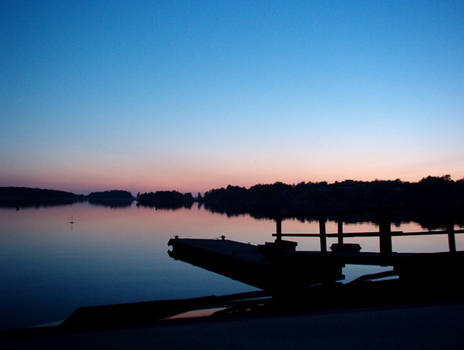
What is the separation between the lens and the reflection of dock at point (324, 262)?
7902 millimetres

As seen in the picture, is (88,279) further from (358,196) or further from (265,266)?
(358,196)

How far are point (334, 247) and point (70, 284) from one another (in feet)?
46.4

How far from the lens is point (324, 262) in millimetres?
10445

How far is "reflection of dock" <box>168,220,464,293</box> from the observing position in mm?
7902

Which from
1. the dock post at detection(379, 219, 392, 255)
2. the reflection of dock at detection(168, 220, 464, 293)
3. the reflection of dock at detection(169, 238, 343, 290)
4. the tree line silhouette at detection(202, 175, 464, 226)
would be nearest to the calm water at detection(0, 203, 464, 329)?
the reflection of dock at detection(169, 238, 343, 290)

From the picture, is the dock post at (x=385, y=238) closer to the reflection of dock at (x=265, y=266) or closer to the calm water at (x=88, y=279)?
the reflection of dock at (x=265, y=266)

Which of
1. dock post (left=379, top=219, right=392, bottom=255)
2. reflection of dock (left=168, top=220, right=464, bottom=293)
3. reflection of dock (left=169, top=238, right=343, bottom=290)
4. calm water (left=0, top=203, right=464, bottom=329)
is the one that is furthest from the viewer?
calm water (left=0, top=203, right=464, bottom=329)

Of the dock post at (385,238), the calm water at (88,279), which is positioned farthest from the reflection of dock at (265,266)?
the dock post at (385,238)

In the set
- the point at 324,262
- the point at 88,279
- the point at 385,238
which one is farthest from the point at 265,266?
the point at 88,279

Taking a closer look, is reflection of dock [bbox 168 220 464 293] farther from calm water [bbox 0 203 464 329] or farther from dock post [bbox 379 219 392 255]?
calm water [bbox 0 203 464 329]

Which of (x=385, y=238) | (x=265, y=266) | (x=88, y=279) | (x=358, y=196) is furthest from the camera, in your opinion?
(x=358, y=196)

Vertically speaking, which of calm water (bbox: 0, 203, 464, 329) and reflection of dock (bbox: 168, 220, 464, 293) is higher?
reflection of dock (bbox: 168, 220, 464, 293)

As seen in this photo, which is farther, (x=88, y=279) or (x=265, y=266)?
(x=88, y=279)

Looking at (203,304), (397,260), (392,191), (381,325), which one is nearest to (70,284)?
(203,304)
